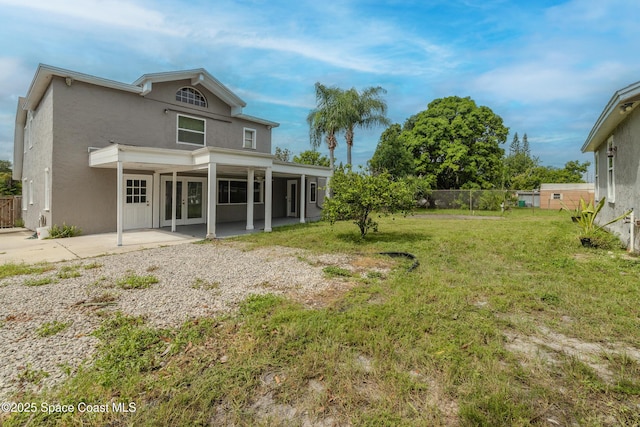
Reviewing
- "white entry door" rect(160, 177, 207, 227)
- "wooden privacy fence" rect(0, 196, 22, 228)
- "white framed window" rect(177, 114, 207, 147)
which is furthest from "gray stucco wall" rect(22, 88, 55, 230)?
"white framed window" rect(177, 114, 207, 147)

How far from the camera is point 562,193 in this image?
27125mm

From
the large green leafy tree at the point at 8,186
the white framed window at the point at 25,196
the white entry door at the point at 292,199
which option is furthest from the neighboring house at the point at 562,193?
the large green leafy tree at the point at 8,186

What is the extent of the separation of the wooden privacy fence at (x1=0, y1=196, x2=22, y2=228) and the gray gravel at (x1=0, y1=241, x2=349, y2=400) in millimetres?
12208

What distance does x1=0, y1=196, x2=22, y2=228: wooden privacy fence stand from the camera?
48.3 feet

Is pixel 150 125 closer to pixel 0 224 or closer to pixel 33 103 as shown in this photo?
pixel 33 103

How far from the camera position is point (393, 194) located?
347 inches

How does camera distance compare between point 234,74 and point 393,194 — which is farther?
point 234,74

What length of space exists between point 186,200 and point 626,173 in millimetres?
14803

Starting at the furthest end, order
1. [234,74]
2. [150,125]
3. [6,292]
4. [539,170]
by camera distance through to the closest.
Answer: [539,170]
[234,74]
[150,125]
[6,292]

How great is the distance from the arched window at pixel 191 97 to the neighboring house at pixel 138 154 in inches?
1.7

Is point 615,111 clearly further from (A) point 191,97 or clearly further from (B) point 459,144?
(B) point 459,144

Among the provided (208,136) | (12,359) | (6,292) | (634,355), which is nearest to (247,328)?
(12,359)

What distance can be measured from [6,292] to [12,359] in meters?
2.76

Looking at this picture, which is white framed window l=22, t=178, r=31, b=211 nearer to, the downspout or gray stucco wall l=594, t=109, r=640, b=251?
the downspout
